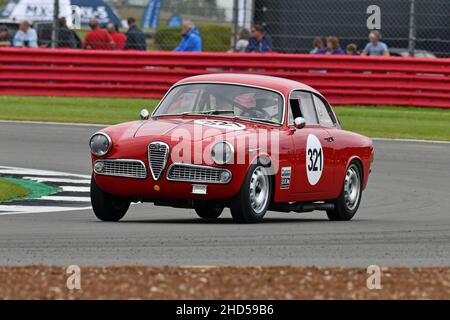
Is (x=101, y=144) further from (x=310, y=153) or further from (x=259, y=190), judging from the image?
(x=310, y=153)

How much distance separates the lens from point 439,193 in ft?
48.0

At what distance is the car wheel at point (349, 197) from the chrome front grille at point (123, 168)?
2.44 metres

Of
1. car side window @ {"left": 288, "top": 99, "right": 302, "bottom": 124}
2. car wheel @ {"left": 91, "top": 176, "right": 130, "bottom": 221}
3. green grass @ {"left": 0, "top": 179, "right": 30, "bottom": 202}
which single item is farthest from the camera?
green grass @ {"left": 0, "top": 179, "right": 30, "bottom": 202}

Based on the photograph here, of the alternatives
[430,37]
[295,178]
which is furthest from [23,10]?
[295,178]

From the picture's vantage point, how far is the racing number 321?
38.4 ft

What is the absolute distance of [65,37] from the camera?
2512 centimetres

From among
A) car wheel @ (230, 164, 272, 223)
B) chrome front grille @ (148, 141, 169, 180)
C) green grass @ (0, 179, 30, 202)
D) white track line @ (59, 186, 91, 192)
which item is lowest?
white track line @ (59, 186, 91, 192)

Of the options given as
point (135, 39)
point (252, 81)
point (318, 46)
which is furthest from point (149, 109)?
point (252, 81)

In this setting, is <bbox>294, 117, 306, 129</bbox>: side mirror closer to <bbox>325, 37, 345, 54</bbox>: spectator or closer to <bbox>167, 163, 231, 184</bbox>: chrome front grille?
<bbox>167, 163, 231, 184</bbox>: chrome front grille

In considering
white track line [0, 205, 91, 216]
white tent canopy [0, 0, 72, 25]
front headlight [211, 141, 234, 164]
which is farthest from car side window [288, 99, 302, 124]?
white tent canopy [0, 0, 72, 25]

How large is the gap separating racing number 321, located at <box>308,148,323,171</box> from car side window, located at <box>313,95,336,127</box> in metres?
0.66

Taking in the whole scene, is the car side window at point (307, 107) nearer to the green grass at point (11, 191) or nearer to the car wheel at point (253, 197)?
the car wheel at point (253, 197)

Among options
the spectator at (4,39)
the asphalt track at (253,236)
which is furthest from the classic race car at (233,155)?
the spectator at (4,39)

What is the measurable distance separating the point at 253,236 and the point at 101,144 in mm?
1790
